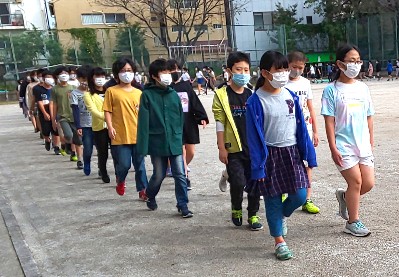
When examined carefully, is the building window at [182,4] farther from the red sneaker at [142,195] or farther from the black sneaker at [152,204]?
the black sneaker at [152,204]

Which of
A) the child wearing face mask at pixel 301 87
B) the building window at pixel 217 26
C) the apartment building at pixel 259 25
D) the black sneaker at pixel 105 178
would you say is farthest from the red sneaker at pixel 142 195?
the building window at pixel 217 26

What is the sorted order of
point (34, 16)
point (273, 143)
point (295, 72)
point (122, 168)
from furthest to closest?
point (34, 16)
point (122, 168)
point (295, 72)
point (273, 143)

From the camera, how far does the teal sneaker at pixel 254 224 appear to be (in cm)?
407

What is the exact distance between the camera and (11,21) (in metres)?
39.0

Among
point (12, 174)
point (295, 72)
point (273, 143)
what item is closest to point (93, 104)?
point (12, 174)

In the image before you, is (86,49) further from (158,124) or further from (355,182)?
(355,182)

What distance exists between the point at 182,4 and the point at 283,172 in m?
31.8

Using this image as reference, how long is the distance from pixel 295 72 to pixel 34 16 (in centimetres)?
4101

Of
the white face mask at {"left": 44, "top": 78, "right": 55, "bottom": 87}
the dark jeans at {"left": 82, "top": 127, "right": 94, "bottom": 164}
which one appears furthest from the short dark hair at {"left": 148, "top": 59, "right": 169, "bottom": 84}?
the white face mask at {"left": 44, "top": 78, "right": 55, "bottom": 87}

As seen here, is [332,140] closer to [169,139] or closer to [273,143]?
[273,143]

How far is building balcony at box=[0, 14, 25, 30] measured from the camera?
1519 inches

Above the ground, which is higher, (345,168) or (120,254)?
(345,168)

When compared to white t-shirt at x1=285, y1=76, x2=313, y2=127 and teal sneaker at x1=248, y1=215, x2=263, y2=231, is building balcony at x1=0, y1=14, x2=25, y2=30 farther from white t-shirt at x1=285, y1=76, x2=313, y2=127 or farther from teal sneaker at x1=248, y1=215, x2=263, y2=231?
teal sneaker at x1=248, y1=215, x2=263, y2=231

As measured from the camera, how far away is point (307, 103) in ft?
14.4
